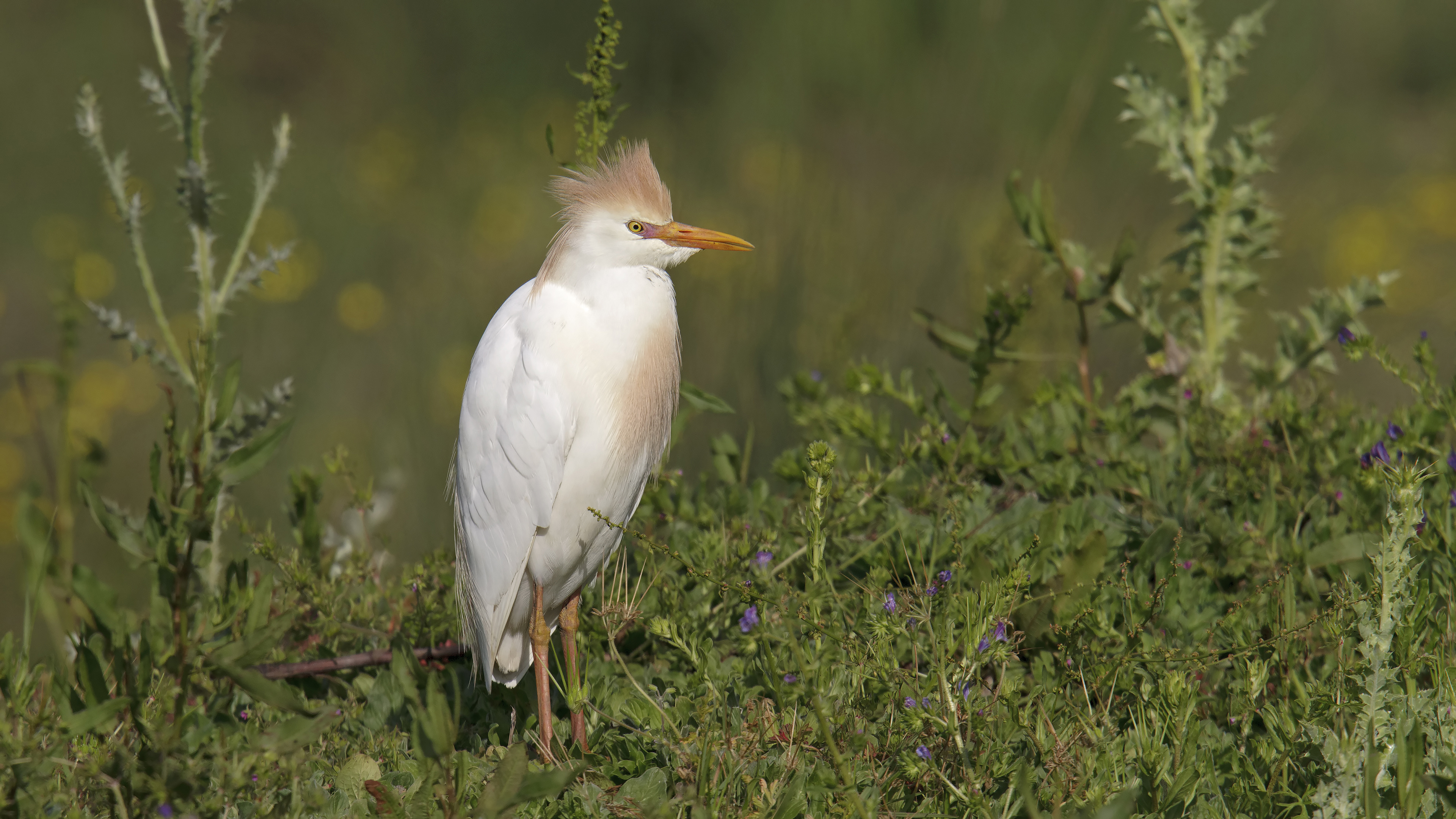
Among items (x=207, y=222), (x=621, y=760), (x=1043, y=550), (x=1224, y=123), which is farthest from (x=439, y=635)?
(x=1224, y=123)

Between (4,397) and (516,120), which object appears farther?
(516,120)

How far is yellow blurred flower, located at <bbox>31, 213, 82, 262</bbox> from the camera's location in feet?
18.3

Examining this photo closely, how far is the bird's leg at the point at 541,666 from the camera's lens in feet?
8.11

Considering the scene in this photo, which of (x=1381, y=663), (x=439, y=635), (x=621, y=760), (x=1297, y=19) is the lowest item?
(x=439, y=635)

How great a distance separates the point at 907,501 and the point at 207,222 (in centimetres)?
192

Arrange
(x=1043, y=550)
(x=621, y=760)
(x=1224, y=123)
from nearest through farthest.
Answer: (x=621, y=760) < (x=1043, y=550) < (x=1224, y=123)

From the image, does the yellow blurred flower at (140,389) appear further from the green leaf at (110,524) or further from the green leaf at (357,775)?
the green leaf at (110,524)

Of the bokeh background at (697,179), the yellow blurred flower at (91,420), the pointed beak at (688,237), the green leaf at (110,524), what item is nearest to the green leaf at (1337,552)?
the bokeh background at (697,179)

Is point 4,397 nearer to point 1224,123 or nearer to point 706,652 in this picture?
point 706,652

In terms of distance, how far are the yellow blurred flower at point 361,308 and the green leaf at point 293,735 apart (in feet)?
15.3

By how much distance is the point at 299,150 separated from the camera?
302 inches

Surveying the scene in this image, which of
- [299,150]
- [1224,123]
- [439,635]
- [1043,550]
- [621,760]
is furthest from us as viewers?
[299,150]

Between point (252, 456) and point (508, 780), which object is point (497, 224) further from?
point (508, 780)

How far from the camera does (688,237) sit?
264 cm
